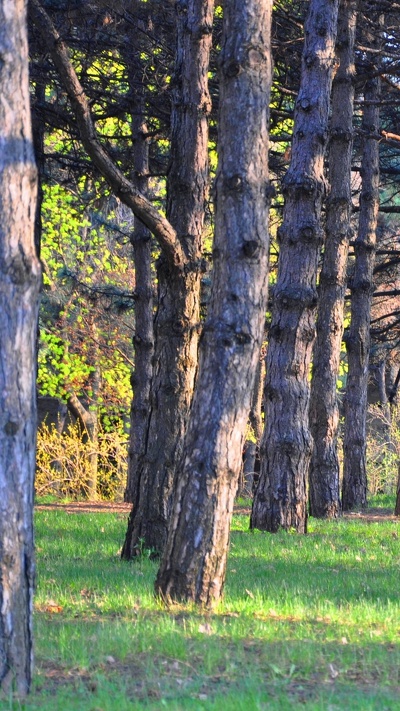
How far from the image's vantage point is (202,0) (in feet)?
33.1

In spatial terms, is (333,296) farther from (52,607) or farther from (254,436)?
(254,436)

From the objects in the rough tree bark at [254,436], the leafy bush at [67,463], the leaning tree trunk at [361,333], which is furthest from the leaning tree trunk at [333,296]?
the leafy bush at [67,463]

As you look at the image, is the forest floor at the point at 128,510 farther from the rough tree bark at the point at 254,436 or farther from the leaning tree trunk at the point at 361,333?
the rough tree bark at the point at 254,436

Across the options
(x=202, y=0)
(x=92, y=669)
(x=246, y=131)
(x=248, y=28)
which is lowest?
(x=92, y=669)

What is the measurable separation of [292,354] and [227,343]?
204 inches

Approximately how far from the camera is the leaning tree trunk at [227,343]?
7.19 meters

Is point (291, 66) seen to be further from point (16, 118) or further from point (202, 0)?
point (16, 118)

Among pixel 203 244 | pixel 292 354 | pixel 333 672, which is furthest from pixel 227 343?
pixel 292 354

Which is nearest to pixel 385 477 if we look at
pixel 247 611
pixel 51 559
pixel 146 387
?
pixel 146 387

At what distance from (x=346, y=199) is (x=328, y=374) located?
280 centimetres

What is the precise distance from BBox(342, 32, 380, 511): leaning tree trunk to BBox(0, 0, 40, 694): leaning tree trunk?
13.3m

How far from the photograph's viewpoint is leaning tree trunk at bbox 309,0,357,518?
14859 mm

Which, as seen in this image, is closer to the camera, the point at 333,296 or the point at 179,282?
the point at 179,282

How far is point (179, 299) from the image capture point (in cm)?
965
